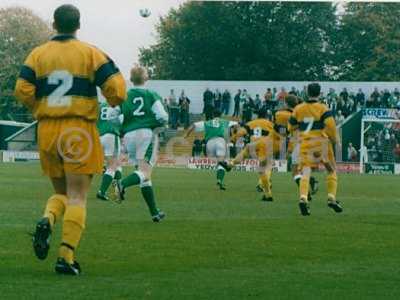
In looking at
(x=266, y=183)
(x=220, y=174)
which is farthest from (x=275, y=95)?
(x=266, y=183)

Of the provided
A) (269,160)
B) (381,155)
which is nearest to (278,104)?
(381,155)

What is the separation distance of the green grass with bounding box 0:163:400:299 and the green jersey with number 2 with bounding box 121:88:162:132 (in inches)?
53.4

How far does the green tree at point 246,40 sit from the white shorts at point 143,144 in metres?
57.6

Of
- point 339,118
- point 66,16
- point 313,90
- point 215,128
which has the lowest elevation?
point 215,128

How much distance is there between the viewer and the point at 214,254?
10883 millimetres

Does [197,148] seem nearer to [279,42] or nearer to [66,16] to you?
[279,42]

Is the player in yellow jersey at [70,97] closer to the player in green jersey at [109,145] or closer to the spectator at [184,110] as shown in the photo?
the player in green jersey at [109,145]

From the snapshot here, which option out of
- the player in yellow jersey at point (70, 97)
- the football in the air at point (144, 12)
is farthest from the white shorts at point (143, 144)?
the football in the air at point (144, 12)

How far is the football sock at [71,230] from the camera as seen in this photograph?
365 inches

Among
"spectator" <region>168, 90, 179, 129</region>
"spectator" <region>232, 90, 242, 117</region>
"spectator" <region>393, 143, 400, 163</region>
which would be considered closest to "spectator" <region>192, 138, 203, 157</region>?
"spectator" <region>232, 90, 242, 117</region>

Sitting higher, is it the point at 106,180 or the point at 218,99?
the point at 218,99

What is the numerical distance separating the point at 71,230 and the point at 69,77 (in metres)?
1.30

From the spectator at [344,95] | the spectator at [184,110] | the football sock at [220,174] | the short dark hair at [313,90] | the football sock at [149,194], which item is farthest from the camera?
the spectator at [184,110]

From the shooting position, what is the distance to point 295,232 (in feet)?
44.6
